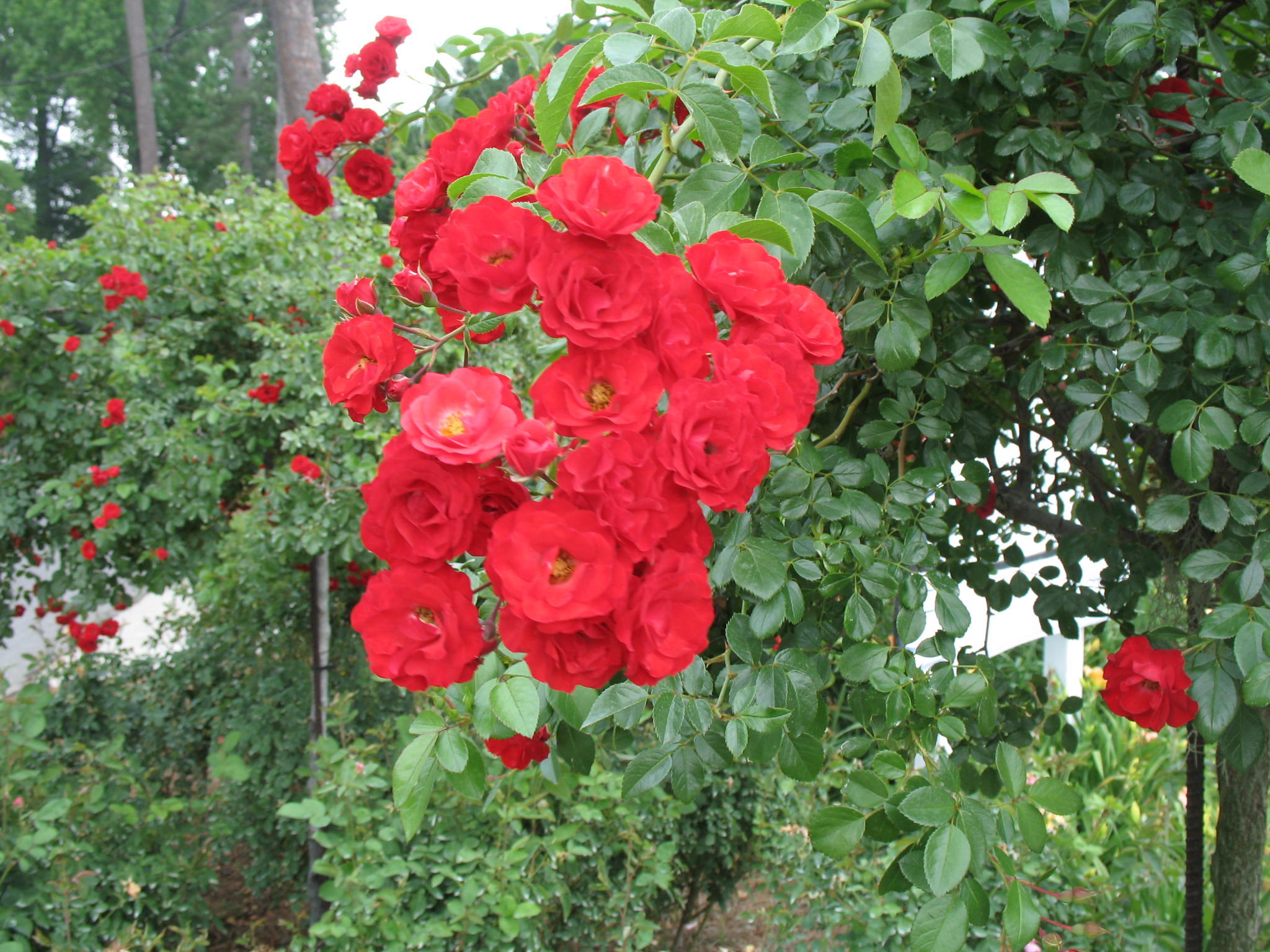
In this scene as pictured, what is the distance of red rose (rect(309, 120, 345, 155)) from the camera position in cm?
137

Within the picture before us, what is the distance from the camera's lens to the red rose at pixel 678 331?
62cm

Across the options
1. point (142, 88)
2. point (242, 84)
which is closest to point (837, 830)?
point (142, 88)

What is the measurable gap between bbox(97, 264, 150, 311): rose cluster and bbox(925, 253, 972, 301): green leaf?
2913mm

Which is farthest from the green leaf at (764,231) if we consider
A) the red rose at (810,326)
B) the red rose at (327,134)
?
the red rose at (327,134)

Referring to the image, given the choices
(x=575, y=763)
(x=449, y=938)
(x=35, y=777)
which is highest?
(x=575, y=763)

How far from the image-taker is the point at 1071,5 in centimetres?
108

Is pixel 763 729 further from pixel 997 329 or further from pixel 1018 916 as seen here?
pixel 997 329

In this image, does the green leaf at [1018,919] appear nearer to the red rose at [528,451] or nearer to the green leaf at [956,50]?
the red rose at [528,451]

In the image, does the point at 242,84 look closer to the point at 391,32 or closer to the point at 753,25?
the point at 391,32

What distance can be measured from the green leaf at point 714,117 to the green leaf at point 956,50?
26 centimetres

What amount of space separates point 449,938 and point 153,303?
8.00ft

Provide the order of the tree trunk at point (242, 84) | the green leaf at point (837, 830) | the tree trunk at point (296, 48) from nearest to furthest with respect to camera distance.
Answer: the green leaf at point (837, 830), the tree trunk at point (296, 48), the tree trunk at point (242, 84)

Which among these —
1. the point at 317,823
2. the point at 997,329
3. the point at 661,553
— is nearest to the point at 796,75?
the point at 997,329

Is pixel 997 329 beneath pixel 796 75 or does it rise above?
beneath
